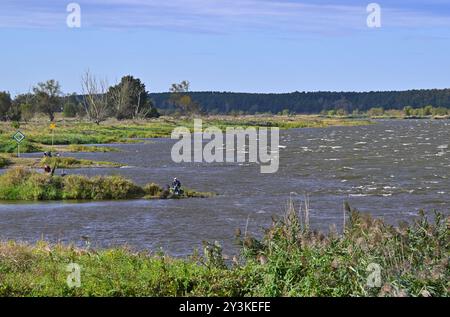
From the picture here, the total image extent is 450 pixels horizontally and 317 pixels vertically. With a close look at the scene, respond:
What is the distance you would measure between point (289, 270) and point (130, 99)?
162360 mm

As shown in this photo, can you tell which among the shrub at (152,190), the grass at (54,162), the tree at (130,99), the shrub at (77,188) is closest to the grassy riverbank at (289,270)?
the shrub at (77,188)

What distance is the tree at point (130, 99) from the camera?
171125 mm

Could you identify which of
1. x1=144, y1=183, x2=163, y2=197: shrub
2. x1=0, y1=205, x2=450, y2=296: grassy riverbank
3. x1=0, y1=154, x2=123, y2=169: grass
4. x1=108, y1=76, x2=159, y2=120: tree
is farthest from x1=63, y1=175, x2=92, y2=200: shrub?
x1=108, y1=76, x2=159, y2=120: tree

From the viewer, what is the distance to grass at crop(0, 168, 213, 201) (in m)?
38.6

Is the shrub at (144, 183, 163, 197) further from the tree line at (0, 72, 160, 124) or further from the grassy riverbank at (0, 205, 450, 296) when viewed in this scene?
the tree line at (0, 72, 160, 124)

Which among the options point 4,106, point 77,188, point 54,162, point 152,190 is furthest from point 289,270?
point 4,106

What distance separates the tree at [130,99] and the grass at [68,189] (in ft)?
427

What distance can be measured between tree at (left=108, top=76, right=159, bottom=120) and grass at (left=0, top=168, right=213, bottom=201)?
427 ft

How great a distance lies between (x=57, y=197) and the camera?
38.7 meters

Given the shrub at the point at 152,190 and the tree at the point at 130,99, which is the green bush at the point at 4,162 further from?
the tree at the point at 130,99

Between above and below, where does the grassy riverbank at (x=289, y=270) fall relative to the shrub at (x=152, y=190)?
above
